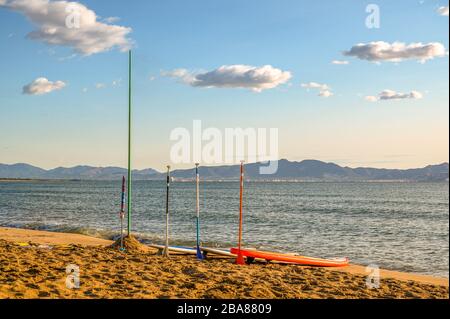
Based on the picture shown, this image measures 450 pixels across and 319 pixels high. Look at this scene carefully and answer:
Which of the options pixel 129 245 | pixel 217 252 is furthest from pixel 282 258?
pixel 129 245

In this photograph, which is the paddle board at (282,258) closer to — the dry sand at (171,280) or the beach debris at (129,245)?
the dry sand at (171,280)

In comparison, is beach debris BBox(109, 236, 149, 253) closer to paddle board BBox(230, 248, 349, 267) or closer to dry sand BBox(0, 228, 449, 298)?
dry sand BBox(0, 228, 449, 298)

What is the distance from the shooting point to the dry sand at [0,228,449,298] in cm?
842

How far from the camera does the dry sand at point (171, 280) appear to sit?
332 inches

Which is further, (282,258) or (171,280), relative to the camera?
(282,258)

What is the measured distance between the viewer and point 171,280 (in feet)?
31.9

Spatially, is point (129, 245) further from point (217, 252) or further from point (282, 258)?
point (282, 258)

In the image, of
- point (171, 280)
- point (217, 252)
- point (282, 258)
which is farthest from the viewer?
point (217, 252)

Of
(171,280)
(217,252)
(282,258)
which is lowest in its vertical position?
(282,258)

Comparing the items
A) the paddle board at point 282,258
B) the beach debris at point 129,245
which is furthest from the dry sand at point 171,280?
the beach debris at point 129,245

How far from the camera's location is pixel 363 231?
30.0 metres

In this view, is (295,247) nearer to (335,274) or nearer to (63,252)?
(335,274)

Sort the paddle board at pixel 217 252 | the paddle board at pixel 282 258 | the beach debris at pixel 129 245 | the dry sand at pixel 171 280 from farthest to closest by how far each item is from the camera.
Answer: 1. the beach debris at pixel 129 245
2. the paddle board at pixel 217 252
3. the paddle board at pixel 282 258
4. the dry sand at pixel 171 280
